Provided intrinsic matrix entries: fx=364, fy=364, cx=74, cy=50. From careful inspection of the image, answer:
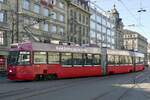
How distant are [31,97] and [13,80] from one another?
12.0m

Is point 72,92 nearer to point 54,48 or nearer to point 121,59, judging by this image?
point 54,48

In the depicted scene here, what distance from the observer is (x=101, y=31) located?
99125 millimetres

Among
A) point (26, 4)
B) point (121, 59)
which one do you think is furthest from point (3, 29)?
point (121, 59)

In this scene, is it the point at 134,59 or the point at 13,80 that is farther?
the point at 134,59

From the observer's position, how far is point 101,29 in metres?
99.4

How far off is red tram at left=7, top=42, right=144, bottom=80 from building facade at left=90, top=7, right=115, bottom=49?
49.6 meters

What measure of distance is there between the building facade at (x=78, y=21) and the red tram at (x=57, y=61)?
108 ft

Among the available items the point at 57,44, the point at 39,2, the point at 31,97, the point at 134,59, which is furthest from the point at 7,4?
the point at 31,97

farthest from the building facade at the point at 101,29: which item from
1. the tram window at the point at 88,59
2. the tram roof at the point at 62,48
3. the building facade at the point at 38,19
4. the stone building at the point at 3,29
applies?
the tram window at the point at 88,59

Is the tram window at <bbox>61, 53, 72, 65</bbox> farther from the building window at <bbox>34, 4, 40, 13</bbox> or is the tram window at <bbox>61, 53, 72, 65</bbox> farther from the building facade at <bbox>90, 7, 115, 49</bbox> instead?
the building facade at <bbox>90, 7, 115, 49</bbox>

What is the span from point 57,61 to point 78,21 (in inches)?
1904

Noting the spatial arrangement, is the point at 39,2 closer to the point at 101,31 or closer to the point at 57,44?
the point at 57,44

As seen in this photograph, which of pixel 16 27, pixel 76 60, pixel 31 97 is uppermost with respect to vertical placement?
pixel 16 27

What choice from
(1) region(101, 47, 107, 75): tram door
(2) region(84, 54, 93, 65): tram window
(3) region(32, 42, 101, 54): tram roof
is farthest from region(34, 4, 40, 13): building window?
(2) region(84, 54, 93, 65): tram window
